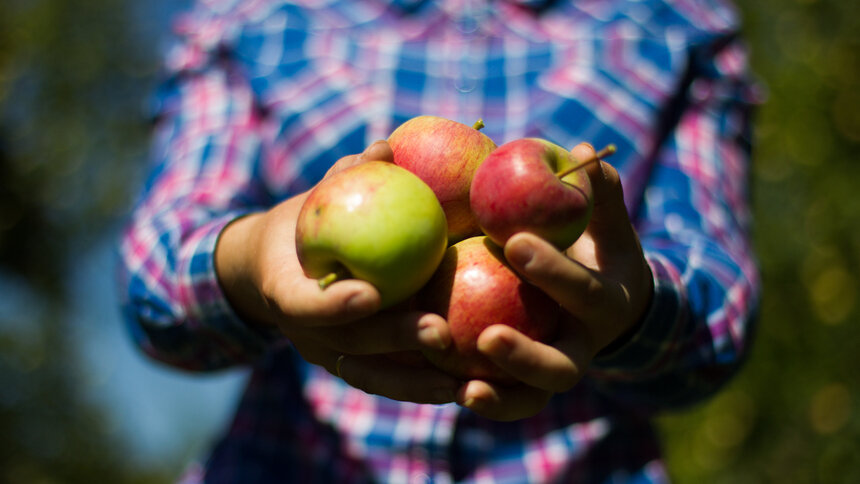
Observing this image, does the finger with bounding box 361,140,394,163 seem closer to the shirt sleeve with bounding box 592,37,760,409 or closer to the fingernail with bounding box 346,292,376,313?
the fingernail with bounding box 346,292,376,313

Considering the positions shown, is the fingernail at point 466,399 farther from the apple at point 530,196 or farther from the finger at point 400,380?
the apple at point 530,196

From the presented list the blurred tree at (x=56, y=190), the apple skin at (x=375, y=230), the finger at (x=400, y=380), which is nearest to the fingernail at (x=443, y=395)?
the finger at (x=400, y=380)

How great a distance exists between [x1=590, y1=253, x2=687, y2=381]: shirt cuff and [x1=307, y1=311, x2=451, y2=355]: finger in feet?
1.25

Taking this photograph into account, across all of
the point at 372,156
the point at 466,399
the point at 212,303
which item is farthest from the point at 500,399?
the point at 212,303

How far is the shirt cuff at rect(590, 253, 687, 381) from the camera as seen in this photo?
1127mm

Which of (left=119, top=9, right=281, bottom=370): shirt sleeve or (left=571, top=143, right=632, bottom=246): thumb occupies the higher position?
(left=571, top=143, right=632, bottom=246): thumb

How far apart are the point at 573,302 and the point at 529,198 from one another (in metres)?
0.14

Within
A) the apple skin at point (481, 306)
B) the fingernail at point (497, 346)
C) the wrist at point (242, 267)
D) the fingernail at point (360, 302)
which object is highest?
the fingernail at point (360, 302)

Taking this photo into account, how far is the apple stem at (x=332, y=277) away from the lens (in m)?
0.89

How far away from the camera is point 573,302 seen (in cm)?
92

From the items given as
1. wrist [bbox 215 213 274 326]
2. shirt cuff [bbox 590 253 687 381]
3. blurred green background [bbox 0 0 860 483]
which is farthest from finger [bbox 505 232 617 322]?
blurred green background [bbox 0 0 860 483]

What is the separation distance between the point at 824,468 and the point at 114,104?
5.10 m

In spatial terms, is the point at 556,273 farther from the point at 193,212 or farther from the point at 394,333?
the point at 193,212

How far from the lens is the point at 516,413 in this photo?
961 millimetres
